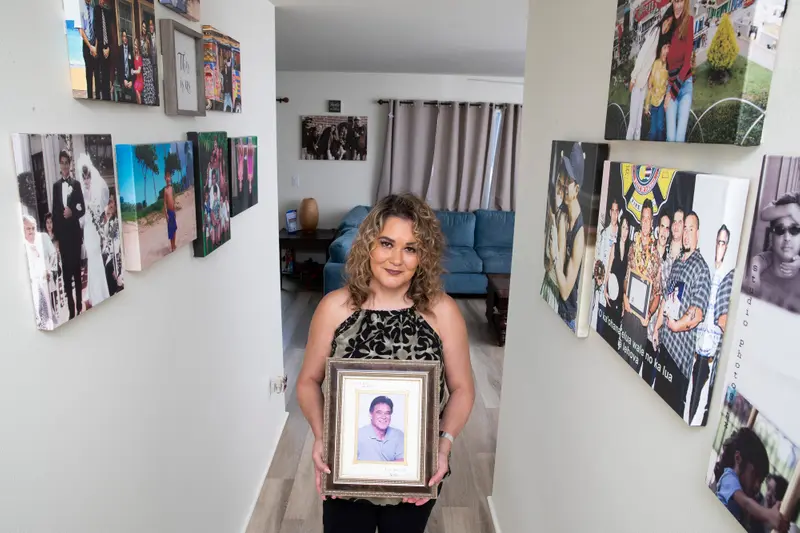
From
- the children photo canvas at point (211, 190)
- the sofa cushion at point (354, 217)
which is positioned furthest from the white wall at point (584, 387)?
the sofa cushion at point (354, 217)

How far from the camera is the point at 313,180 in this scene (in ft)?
19.7

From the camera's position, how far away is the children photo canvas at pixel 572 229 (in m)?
1.28

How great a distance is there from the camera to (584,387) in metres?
1.36

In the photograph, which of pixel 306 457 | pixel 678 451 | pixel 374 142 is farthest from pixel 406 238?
pixel 374 142

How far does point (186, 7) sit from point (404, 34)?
2.02 meters

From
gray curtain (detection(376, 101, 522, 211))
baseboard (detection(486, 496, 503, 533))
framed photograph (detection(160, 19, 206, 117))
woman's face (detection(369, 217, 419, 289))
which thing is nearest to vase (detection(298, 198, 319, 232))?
gray curtain (detection(376, 101, 522, 211))

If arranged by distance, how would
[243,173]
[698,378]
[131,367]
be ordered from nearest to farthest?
1. [698,378]
2. [131,367]
3. [243,173]

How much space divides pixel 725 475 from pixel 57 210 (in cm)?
113

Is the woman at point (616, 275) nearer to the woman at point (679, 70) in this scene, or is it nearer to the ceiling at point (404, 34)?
the woman at point (679, 70)

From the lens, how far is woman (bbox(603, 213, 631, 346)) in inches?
43.4

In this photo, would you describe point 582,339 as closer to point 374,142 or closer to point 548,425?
point 548,425

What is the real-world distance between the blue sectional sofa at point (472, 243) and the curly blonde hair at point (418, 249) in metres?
3.63

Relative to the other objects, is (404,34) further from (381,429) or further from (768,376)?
(768,376)

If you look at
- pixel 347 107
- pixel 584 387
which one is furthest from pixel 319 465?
pixel 347 107
